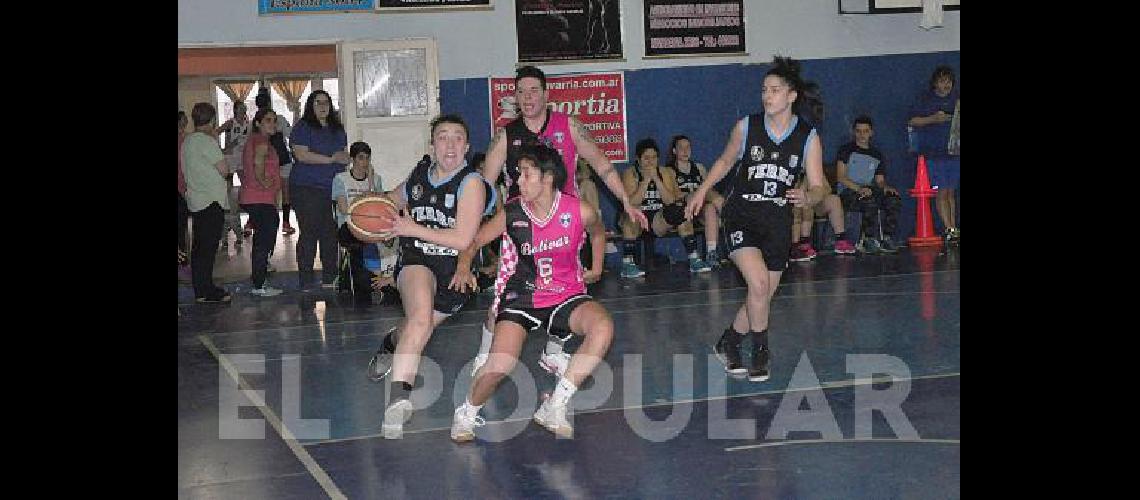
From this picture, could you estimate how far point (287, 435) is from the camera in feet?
27.8

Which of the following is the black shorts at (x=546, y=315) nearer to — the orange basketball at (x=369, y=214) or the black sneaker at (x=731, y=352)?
the orange basketball at (x=369, y=214)

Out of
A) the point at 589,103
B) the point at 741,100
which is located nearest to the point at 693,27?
the point at 741,100

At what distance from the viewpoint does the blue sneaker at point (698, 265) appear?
16672 millimetres

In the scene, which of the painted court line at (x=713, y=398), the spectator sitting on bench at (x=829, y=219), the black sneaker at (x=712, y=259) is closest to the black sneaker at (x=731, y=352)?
the painted court line at (x=713, y=398)

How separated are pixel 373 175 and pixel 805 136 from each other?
6.79 m

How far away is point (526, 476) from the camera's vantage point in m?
7.25

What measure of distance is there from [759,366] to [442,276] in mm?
2283

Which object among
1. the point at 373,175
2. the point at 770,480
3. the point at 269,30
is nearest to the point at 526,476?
the point at 770,480

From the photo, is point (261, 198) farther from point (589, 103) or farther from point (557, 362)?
point (557, 362)

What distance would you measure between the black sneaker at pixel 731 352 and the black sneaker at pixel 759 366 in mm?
90

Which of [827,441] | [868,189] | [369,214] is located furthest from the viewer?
[868,189]

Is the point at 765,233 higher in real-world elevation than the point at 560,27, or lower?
lower
